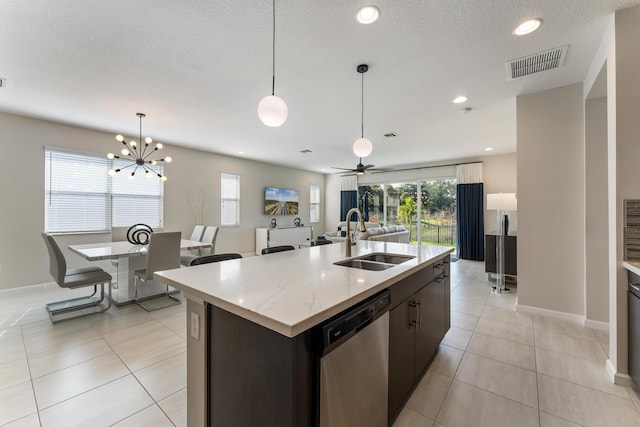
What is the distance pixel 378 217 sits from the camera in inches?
336

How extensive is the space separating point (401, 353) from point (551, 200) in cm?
276

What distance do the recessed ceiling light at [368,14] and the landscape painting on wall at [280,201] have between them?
5.97 m

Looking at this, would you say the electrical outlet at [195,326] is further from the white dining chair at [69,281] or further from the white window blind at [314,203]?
the white window blind at [314,203]

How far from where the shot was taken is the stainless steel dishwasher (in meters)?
0.98

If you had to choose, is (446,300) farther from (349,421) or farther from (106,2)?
(106,2)

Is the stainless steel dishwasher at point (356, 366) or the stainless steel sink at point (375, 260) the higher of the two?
the stainless steel sink at point (375, 260)

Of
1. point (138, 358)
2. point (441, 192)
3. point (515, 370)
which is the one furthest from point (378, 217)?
point (138, 358)

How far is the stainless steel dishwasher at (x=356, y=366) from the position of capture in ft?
3.22

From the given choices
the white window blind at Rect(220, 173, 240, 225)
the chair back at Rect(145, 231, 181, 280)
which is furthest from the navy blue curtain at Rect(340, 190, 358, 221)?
the chair back at Rect(145, 231, 181, 280)

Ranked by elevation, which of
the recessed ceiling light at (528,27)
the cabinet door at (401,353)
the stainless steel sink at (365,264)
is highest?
the recessed ceiling light at (528,27)

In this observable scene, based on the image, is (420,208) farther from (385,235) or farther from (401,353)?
(401,353)

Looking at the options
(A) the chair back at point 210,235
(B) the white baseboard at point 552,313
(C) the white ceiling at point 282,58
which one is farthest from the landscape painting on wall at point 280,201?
(B) the white baseboard at point 552,313

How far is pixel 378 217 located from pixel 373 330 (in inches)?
296

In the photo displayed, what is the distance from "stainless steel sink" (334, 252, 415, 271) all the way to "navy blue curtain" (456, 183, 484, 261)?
5.43 meters
